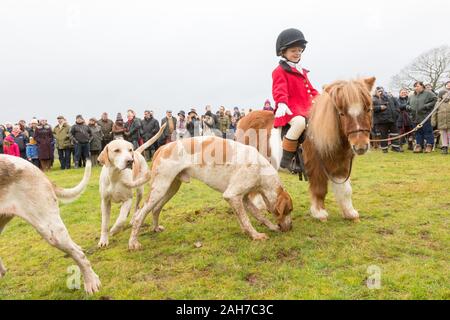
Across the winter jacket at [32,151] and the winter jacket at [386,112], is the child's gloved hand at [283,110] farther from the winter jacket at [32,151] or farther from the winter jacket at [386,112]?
the winter jacket at [32,151]

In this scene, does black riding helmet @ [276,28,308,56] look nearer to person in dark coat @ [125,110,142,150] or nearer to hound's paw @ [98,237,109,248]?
hound's paw @ [98,237,109,248]

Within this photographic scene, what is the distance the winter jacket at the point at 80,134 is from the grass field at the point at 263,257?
10.7 meters

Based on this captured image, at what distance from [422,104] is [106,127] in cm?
1515

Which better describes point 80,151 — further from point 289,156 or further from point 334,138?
point 334,138

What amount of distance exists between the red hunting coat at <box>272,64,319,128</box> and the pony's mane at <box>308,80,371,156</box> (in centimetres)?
50

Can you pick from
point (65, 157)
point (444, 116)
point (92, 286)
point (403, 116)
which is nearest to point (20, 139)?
point (65, 157)

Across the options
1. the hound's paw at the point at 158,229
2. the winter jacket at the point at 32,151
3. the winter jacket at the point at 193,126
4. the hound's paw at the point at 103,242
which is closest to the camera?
the hound's paw at the point at 103,242

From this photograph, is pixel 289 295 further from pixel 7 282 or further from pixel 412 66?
pixel 412 66

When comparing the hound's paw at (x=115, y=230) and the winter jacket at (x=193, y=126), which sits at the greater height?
the winter jacket at (x=193, y=126)

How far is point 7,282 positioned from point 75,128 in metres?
14.5

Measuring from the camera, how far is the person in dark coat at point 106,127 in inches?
778

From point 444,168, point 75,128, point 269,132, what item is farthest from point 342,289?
point 75,128

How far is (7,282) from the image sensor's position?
202 inches

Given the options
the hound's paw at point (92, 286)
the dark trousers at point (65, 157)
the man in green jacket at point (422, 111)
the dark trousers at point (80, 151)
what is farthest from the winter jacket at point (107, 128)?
the hound's paw at point (92, 286)
